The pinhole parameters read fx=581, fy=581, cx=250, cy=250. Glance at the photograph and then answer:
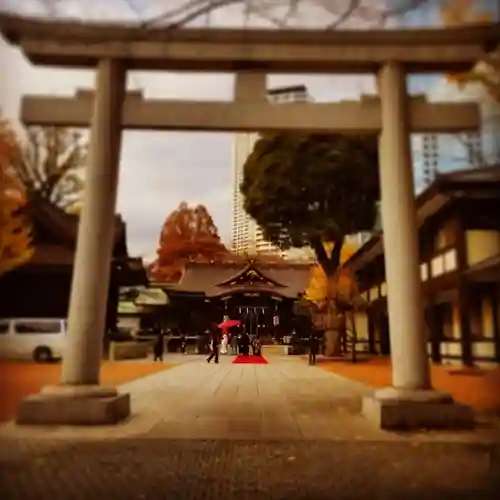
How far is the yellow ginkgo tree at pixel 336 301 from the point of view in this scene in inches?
97.3

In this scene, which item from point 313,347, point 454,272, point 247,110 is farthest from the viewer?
point 454,272

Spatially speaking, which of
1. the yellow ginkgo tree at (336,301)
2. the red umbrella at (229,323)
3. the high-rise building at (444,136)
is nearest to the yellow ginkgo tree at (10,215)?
the red umbrella at (229,323)

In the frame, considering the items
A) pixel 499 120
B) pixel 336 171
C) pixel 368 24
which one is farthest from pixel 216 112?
pixel 499 120

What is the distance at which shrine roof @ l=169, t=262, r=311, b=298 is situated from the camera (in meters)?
2.40

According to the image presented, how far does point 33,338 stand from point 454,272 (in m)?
1.87

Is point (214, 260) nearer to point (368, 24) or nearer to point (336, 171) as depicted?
point (336, 171)

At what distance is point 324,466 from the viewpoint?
76.2 inches

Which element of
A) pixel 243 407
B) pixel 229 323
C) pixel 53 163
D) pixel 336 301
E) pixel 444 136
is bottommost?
pixel 243 407

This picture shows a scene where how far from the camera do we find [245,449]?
2.07 meters

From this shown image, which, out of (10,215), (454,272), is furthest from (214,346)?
(454,272)

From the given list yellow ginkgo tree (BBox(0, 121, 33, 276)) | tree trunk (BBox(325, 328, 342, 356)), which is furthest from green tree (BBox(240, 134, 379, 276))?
yellow ginkgo tree (BBox(0, 121, 33, 276))

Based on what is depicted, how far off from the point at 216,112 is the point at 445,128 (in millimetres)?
1006

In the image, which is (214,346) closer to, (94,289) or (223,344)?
(223,344)

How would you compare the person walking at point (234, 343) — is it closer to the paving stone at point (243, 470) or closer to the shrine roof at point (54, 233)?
the paving stone at point (243, 470)
